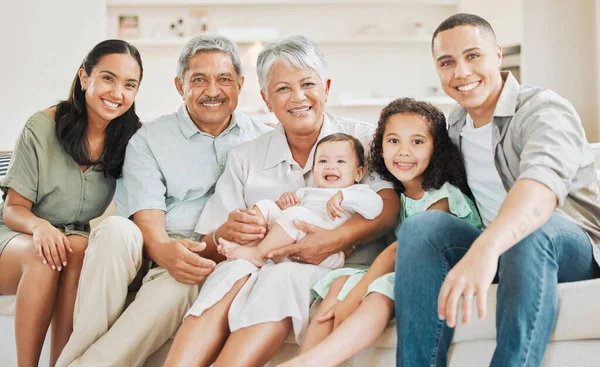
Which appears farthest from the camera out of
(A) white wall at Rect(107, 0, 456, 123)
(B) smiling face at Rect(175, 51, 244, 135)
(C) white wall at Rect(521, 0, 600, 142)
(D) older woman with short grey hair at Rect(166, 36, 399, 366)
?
(A) white wall at Rect(107, 0, 456, 123)

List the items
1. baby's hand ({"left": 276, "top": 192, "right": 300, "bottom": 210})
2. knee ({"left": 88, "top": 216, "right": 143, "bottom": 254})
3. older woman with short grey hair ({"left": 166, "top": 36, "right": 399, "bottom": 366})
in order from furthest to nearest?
baby's hand ({"left": 276, "top": 192, "right": 300, "bottom": 210}), knee ({"left": 88, "top": 216, "right": 143, "bottom": 254}), older woman with short grey hair ({"left": 166, "top": 36, "right": 399, "bottom": 366})

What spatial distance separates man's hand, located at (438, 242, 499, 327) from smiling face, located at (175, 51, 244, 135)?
1180 millimetres

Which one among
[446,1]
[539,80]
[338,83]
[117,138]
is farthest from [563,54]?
[117,138]

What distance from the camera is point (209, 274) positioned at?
184 centimetres

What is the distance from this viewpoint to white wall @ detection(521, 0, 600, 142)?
5.18 m

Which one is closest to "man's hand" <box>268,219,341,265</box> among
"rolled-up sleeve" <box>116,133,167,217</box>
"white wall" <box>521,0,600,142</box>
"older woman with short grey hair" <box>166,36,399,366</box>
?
"older woman with short grey hair" <box>166,36,399,366</box>

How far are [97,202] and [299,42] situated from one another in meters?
0.91

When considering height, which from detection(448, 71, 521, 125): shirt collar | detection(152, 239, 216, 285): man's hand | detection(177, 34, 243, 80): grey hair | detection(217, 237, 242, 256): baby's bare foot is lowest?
Result: detection(152, 239, 216, 285): man's hand

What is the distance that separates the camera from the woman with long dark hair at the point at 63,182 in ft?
6.14

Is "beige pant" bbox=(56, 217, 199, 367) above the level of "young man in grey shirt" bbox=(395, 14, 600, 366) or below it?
Result: below

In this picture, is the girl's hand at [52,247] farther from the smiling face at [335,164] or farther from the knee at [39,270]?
the smiling face at [335,164]

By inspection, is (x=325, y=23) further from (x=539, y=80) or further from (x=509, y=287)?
(x=509, y=287)

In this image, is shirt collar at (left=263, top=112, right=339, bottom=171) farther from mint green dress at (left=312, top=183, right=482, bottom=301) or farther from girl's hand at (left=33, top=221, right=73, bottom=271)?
girl's hand at (left=33, top=221, right=73, bottom=271)

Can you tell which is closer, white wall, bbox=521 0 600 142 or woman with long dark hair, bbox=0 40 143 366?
woman with long dark hair, bbox=0 40 143 366
